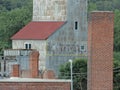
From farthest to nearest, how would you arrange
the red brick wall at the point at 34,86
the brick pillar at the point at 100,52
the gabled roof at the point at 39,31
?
the gabled roof at the point at 39,31 < the red brick wall at the point at 34,86 < the brick pillar at the point at 100,52

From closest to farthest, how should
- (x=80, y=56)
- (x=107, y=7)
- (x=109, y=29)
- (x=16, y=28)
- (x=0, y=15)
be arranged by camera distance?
1. (x=109, y=29)
2. (x=80, y=56)
3. (x=16, y=28)
4. (x=0, y=15)
5. (x=107, y=7)

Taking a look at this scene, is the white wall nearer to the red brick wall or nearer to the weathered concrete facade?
the weathered concrete facade

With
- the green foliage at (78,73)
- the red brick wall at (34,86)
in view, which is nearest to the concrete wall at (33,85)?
the red brick wall at (34,86)

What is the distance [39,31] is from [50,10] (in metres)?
3.16

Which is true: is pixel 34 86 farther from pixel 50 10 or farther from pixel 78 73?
pixel 50 10

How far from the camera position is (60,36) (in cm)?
8638

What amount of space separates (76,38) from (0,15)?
150 feet

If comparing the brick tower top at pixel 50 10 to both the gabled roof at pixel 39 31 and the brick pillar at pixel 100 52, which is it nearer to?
the gabled roof at pixel 39 31

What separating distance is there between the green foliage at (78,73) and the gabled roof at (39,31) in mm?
10028

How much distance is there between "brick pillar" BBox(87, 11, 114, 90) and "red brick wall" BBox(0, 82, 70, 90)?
1.87 m

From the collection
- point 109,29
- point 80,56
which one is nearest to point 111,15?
point 109,29

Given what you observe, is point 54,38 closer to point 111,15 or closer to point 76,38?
point 76,38

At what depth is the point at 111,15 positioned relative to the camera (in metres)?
33.2

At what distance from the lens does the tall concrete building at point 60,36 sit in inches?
3398
